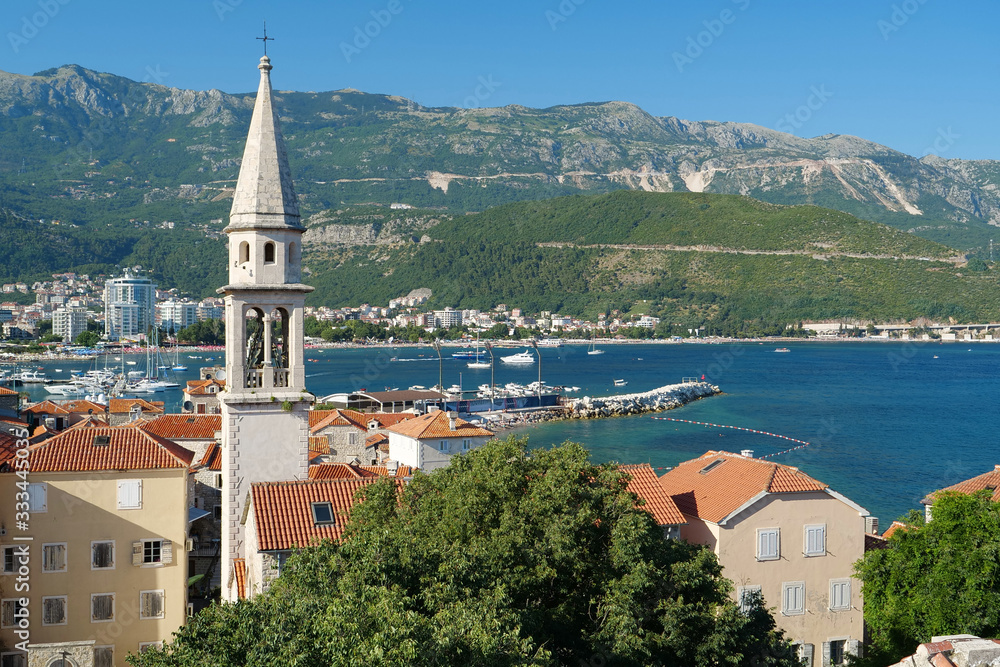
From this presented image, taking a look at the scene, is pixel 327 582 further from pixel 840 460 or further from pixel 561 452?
pixel 840 460

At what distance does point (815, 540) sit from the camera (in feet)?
59.9

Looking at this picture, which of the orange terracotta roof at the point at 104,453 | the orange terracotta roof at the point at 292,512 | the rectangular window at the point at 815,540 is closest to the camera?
the orange terracotta roof at the point at 292,512

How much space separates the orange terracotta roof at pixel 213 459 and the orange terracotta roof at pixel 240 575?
12.2 metres

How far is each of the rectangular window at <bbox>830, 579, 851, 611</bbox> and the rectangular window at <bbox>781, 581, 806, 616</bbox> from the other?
0.68m

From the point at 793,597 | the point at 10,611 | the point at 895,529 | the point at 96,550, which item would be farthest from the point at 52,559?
the point at 895,529

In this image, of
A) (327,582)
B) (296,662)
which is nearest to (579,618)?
(327,582)

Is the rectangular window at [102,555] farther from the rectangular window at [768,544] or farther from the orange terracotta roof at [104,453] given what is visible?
the rectangular window at [768,544]

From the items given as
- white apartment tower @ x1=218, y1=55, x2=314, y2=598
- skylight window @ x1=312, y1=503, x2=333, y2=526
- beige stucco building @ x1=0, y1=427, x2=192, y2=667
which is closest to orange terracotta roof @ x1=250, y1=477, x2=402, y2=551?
skylight window @ x1=312, y1=503, x2=333, y2=526

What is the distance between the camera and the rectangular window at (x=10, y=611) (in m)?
16.7

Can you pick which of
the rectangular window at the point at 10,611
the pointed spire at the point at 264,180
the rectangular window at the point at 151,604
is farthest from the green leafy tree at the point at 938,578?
the rectangular window at the point at 10,611

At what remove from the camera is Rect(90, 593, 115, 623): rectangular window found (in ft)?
56.7

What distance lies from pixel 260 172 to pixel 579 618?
27.1 ft

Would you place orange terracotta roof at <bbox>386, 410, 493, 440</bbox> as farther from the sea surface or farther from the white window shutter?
the white window shutter

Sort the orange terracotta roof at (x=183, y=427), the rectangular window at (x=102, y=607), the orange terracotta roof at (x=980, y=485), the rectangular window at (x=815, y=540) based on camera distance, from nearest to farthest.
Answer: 1. the rectangular window at (x=102, y=607)
2. the rectangular window at (x=815, y=540)
3. the orange terracotta roof at (x=980, y=485)
4. the orange terracotta roof at (x=183, y=427)
